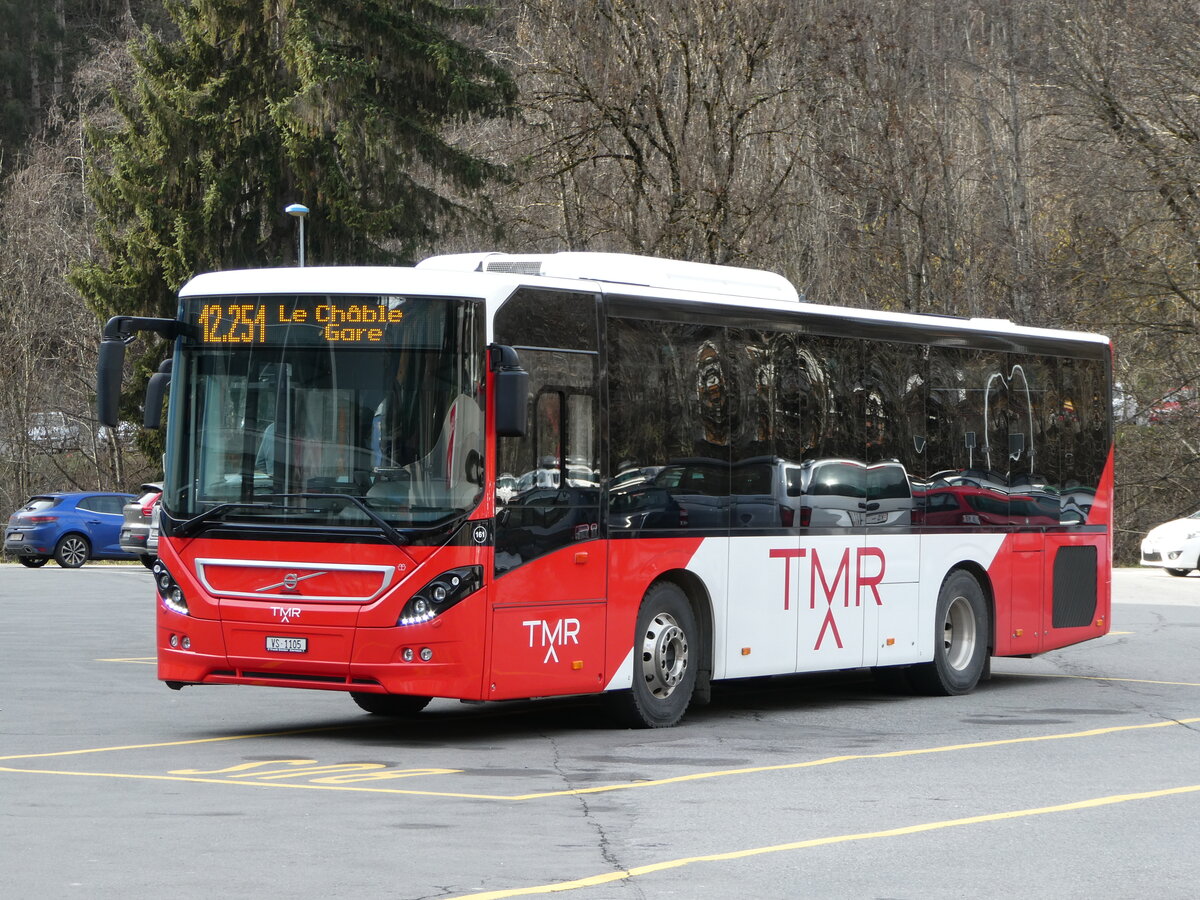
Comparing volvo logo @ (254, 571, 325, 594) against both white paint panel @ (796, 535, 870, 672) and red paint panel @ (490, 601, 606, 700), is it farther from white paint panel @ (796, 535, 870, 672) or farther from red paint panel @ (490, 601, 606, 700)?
white paint panel @ (796, 535, 870, 672)

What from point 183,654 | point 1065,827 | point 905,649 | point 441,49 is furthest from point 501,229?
point 1065,827

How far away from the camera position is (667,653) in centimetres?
1302

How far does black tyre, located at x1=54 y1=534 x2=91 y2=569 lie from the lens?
41031 millimetres

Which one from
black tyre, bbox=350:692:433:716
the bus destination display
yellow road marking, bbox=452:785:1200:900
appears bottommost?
black tyre, bbox=350:692:433:716

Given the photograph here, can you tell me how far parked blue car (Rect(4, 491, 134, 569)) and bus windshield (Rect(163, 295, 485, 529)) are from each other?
97.2ft

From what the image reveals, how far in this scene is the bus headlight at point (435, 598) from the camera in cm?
1142

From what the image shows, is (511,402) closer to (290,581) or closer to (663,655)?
(290,581)

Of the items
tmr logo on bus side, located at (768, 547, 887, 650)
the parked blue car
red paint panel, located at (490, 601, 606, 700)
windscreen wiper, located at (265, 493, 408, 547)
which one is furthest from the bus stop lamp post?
windscreen wiper, located at (265, 493, 408, 547)

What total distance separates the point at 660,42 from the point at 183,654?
2553cm

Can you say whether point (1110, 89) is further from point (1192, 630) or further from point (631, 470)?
point (631, 470)

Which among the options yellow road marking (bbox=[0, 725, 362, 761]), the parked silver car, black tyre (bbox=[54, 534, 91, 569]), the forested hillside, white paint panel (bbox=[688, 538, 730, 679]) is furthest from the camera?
black tyre (bbox=[54, 534, 91, 569])

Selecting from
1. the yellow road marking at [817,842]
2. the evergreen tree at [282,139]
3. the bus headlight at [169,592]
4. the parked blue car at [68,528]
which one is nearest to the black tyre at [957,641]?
the yellow road marking at [817,842]

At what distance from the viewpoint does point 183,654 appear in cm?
1208

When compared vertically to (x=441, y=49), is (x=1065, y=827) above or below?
below
